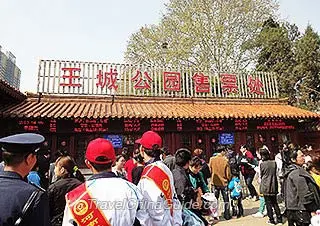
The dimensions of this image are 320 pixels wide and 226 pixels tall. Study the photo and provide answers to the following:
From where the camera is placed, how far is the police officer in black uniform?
1.51 m

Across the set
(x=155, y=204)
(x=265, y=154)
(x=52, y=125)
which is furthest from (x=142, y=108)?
(x=155, y=204)

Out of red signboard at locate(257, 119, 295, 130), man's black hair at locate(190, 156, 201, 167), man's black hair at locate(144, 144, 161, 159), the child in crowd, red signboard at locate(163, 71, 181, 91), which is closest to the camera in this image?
man's black hair at locate(144, 144, 161, 159)

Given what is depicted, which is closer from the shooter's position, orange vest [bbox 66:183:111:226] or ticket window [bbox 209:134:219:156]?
orange vest [bbox 66:183:111:226]

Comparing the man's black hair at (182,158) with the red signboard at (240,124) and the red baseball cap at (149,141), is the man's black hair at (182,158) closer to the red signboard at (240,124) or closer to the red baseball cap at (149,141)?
the red baseball cap at (149,141)

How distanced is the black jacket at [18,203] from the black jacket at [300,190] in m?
3.39

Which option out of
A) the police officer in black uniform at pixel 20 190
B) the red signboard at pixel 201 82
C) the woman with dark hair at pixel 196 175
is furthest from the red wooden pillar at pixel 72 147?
the police officer in black uniform at pixel 20 190

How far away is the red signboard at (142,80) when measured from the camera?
474 inches

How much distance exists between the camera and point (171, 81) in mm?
12547

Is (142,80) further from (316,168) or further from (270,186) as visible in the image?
(316,168)

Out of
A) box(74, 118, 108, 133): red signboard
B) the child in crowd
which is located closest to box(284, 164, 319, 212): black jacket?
the child in crowd

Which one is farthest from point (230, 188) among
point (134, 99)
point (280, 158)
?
point (134, 99)

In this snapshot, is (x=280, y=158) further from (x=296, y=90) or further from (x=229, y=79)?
(x=296, y=90)

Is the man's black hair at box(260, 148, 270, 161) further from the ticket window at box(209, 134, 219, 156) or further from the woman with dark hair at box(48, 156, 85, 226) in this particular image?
the ticket window at box(209, 134, 219, 156)

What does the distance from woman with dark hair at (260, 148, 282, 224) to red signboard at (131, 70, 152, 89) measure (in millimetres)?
7109
